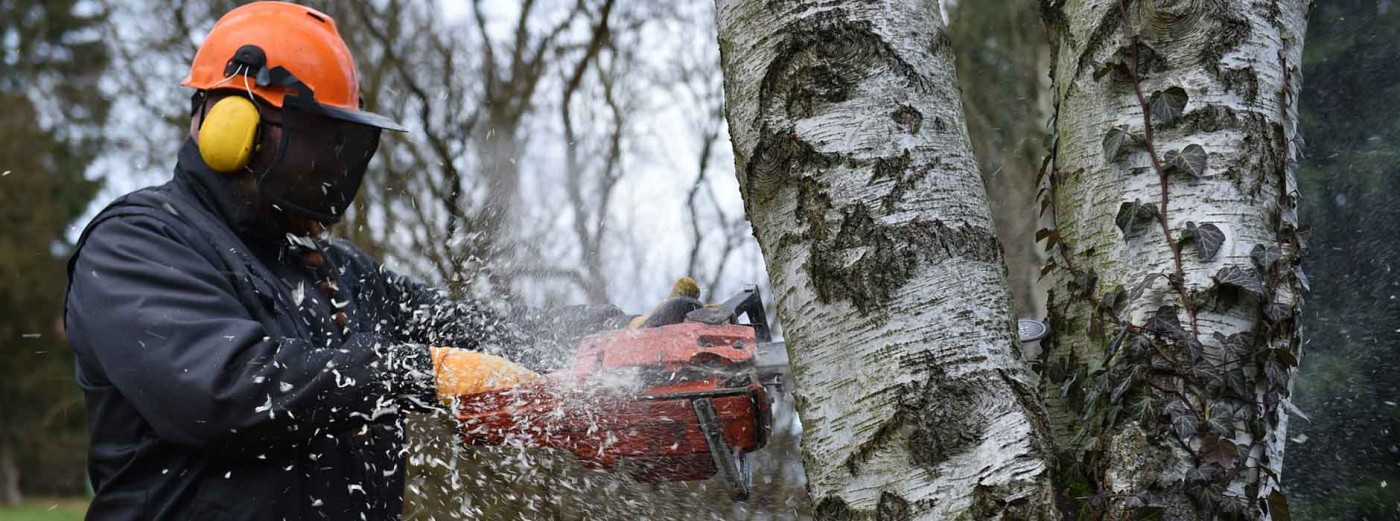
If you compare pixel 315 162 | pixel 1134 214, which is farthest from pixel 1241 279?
pixel 315 162

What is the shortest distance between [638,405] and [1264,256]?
1.19 meters

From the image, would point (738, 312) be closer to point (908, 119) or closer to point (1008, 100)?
point (908, 119)

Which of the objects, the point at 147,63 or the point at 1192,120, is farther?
the point at 147,63

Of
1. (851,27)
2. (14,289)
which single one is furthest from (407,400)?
(14,289)

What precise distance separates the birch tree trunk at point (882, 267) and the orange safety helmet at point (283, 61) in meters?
1.34

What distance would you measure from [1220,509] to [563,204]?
5126 millimetres

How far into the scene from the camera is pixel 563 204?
617 cm

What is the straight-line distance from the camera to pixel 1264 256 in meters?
1.45

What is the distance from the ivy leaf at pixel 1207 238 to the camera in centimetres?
145

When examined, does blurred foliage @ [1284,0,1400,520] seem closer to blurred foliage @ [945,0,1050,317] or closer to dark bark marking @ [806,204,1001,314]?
dark bark marking @ [806,204,1001,314]

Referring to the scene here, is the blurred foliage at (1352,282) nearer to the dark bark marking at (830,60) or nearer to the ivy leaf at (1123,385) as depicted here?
the ivy leaf at (1123,385)

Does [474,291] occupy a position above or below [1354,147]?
below

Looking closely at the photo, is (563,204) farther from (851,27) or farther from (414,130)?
(851,27)

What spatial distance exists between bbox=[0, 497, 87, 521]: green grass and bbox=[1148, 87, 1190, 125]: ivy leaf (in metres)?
16.1
